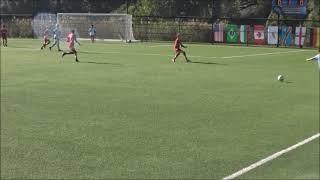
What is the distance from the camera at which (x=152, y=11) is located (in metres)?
64.6

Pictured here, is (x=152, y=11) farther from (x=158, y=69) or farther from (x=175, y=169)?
(x=175, y=169)

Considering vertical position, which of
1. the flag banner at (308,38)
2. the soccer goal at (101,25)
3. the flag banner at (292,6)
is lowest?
the flag banner at (308,38)

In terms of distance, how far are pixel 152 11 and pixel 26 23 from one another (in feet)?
45.2

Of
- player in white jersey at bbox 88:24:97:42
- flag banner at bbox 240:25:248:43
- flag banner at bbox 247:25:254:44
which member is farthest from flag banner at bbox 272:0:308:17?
player in white jersey at bbox 88:24:97:42

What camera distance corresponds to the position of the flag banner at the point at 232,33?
176 ft

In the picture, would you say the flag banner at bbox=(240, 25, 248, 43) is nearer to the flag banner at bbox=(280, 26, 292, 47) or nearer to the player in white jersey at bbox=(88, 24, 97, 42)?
the flag banner at bbox=(280, 26, 292, 47)

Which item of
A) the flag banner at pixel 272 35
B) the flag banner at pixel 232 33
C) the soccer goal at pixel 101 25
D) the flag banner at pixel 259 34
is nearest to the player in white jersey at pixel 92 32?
the soccer goal at pixel 101 25

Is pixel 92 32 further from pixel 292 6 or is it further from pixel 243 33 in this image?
pixel 292 6

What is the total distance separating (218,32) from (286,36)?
6.66 m

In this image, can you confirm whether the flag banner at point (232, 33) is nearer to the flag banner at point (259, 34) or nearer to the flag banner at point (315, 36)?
the flag banner at point (259, 34)

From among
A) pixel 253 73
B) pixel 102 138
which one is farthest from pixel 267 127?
pixel 253 73

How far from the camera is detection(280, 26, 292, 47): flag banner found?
50375 millimetres

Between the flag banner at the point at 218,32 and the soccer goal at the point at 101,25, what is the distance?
7.79 meters

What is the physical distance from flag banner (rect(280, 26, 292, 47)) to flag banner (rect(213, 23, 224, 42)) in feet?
19.3
